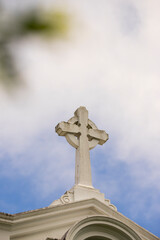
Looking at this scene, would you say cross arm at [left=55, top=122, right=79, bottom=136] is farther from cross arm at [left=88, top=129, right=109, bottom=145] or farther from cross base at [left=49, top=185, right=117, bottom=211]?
cross base at [left=49, top=185, right=117, bottom=211]

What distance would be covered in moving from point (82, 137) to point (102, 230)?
330cm

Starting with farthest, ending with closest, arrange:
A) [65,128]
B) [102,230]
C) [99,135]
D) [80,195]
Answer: [99,135], [65,128], [80,195], [102,230]

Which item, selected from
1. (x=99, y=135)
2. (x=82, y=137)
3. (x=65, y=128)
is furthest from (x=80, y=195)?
(x=99, y=135)

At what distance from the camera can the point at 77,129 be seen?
11.8m

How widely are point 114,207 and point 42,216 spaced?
7.08ft

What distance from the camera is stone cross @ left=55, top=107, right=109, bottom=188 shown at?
10.8m

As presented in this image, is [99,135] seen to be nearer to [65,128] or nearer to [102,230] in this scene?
[65,128]

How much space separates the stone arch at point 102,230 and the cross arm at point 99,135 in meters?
3.45

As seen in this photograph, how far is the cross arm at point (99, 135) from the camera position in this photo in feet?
39.1

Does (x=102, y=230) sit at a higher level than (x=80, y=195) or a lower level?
lower

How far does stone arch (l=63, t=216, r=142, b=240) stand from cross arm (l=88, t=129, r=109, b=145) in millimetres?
3453

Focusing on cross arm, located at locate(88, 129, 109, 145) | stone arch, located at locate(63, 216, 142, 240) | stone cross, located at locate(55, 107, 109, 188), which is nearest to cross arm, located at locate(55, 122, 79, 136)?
stone cross, located at locate(55, 107, 109, 188)

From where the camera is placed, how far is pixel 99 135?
12031 mm

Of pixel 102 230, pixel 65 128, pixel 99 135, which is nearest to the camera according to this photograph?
pixel 102 230
